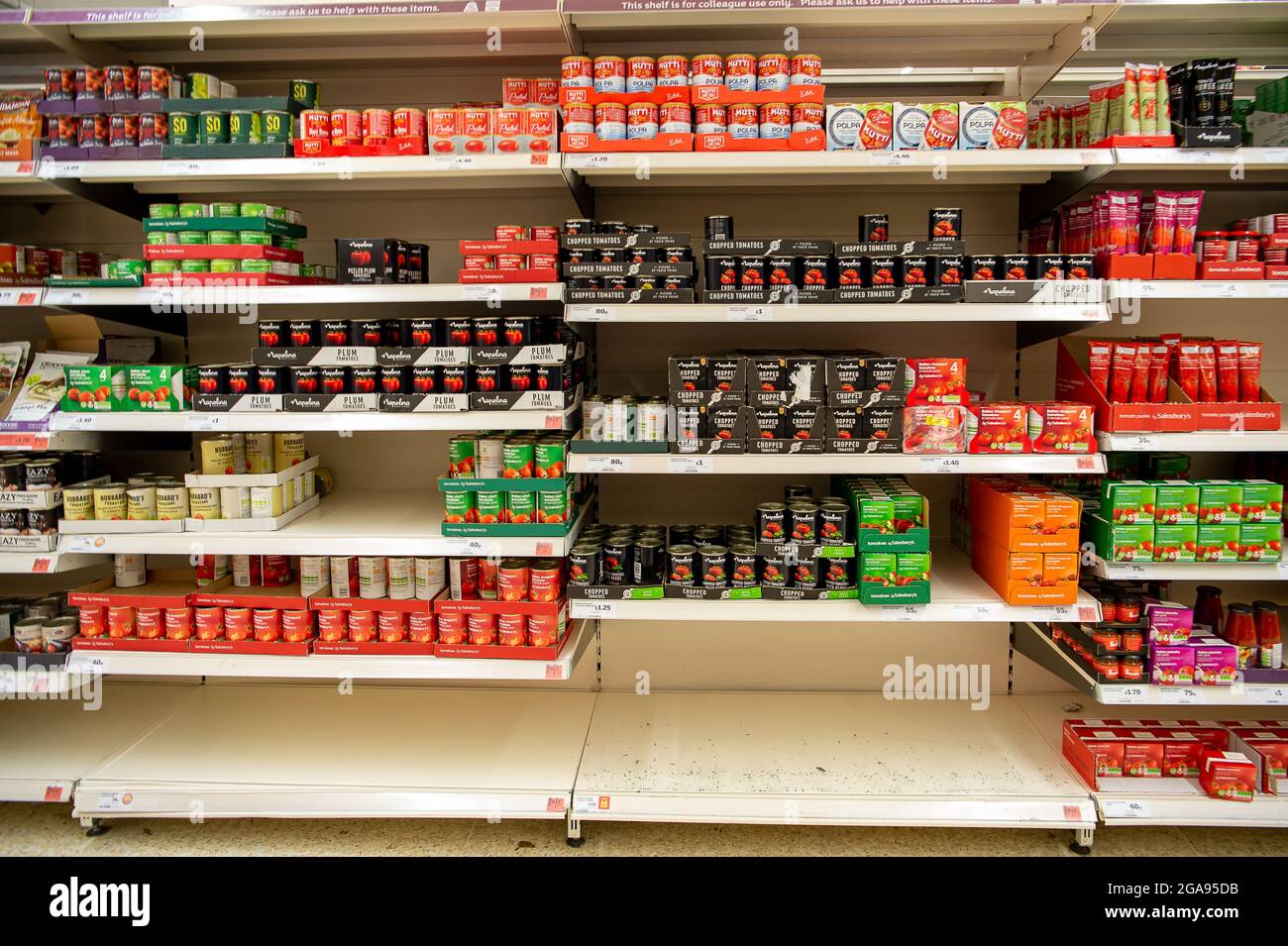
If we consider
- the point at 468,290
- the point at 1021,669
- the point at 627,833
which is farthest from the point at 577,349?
the point at 1021,669

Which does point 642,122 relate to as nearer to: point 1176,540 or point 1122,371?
point 1122,371

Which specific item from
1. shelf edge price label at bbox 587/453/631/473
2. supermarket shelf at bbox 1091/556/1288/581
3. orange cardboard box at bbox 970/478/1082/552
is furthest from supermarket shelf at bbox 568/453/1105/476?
supermarket shelf at bbox 1091/556/1288/581

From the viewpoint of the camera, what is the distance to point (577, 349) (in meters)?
2.87

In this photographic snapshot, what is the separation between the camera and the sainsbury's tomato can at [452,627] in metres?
2.68

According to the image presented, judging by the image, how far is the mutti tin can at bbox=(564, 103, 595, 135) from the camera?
Result: 2.51 meters

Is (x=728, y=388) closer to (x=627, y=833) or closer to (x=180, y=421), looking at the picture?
(x=627, y=833)

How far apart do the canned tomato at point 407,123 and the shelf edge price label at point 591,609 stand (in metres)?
1.47

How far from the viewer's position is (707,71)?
2.51 metres

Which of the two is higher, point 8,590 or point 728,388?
point 728,388

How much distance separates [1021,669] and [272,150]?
3172 mm

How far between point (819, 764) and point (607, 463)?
1211 millimetres

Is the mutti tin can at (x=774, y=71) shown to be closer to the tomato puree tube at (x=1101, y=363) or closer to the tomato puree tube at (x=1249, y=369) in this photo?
the tomato puree tube at (x=1101, y=363)

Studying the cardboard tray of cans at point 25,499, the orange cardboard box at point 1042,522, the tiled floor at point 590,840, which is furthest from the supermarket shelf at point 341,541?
the orange cardboard box at point 1042,522

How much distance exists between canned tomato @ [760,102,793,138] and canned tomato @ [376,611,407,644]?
71.7 inches
